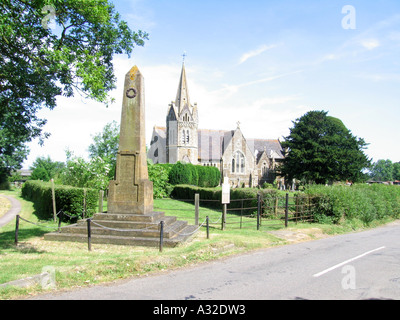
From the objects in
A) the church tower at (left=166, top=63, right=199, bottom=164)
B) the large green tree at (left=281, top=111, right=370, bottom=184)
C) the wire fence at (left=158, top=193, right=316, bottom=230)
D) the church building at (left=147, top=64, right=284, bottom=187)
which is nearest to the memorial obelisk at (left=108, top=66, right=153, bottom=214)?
the wire fence at (left=158, top=193, right=316, bottom=230)

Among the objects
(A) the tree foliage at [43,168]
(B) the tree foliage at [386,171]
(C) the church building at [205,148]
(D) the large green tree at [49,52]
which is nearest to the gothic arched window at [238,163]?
(C) the church building at [205,148]

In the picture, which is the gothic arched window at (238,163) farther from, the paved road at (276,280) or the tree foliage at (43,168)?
the paved road at (276,280)

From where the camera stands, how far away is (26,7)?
Answer: 39.2 ft

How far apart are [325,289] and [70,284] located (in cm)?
499

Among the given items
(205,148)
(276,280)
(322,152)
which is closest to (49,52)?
(276,280)

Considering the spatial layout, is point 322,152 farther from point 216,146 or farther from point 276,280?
point 276,280

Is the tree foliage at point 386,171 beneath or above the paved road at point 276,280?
above

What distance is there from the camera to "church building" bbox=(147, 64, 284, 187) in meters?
59.5

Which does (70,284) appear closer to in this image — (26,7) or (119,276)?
(119,276)

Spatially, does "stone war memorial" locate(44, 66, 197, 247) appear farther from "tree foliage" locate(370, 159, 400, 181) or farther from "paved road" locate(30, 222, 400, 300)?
"tree foliage" locate(370, 159, 400, 181)

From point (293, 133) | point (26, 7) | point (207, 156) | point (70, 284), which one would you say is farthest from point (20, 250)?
point (207, 156)

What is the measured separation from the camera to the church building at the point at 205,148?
195 ft

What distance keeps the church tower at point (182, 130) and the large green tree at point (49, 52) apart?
41.4 m

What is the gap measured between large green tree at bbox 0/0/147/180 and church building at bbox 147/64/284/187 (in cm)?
4142
